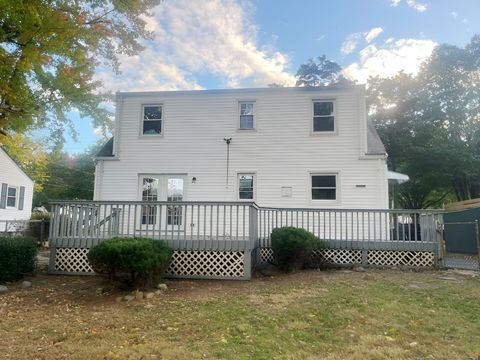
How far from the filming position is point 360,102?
1202 centimetres

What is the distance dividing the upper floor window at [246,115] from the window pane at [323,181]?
9.44 ft

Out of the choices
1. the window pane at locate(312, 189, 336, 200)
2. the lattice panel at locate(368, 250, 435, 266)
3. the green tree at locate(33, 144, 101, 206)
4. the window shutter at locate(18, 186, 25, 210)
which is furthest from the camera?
the green tree at locate(33, 144, 101, 206)

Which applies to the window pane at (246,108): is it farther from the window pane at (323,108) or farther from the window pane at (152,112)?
the window pane at (152,112)

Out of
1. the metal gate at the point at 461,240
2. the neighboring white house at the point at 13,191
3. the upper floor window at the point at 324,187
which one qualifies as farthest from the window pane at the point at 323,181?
the neighboring white house at the point at 13,191

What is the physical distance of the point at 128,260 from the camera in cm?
655

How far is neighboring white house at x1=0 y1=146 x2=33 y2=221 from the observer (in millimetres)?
19891

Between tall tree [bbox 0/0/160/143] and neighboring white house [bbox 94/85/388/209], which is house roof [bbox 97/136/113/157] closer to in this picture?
neighboring white house [bbox 94/85/388/209]

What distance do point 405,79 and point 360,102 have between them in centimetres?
1739

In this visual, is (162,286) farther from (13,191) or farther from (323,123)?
(13,191)

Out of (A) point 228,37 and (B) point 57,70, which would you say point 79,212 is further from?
(A) point 228,37

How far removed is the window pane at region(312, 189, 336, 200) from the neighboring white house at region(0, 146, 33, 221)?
56.0 ft

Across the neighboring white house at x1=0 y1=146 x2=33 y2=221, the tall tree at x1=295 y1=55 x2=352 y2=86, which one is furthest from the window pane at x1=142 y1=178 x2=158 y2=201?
the tall tree at x1=295 y1=55 x2=352 y2=86

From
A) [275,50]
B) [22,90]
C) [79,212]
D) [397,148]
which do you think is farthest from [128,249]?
[397,148]

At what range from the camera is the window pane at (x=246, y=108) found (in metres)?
12.7
